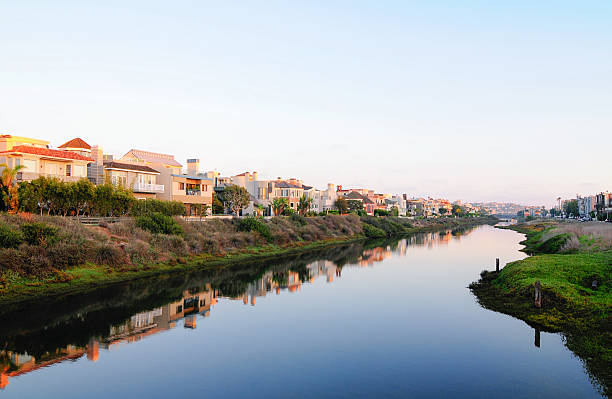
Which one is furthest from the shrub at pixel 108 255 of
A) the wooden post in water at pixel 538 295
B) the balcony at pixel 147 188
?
the wooden post in water at pixel 538 295

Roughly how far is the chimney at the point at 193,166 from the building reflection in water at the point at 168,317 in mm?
30476

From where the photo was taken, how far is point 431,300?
105ft

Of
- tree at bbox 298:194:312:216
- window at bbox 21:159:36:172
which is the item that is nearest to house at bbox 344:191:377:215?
tree at bbox 298:194:312:216

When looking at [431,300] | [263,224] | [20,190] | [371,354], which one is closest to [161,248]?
[20,190]

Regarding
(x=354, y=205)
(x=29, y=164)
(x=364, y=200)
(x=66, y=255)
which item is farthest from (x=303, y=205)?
(x=66, y=255)

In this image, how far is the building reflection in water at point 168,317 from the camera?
18.4m

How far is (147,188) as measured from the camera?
193 feet

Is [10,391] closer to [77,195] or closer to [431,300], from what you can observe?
[431,300]

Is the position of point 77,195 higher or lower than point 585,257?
higher

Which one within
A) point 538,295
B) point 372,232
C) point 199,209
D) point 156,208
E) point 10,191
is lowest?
point 372,232

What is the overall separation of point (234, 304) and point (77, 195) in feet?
78.1

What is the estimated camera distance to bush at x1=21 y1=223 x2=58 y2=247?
3164 centimetres

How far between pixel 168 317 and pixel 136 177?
3611 centimetres

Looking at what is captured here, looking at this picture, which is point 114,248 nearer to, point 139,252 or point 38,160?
point 139,252
